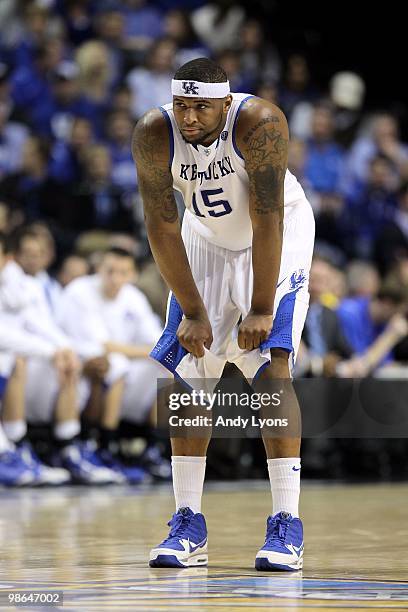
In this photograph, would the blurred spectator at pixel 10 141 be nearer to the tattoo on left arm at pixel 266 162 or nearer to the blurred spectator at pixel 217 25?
the blurred spectator at pixel 217 25

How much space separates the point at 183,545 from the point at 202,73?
5.36 feet

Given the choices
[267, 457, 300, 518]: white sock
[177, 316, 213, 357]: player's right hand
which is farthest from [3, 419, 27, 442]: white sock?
[267, 457, 300, 518]: white sock

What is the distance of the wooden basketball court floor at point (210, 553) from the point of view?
3.47 m

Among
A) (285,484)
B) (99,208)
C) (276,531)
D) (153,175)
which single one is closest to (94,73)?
(99,208)

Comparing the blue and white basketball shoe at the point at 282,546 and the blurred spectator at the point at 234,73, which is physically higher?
the blurred spectator at the point at 234,73

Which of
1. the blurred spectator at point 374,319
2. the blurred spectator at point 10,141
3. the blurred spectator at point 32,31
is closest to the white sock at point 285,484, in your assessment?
the blurred spectator at point 374,319

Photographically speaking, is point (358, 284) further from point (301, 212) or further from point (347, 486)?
point (301, 212)

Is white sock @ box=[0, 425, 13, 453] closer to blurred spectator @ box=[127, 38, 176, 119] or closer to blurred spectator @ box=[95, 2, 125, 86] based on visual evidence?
blurred spectator @ box=[127, 38, 176, 119]

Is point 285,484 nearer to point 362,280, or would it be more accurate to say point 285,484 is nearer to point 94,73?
point 362,280

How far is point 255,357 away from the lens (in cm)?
449

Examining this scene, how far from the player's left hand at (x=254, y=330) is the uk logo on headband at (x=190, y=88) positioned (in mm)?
800

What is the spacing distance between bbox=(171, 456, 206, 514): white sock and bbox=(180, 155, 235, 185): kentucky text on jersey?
1019 millimetres

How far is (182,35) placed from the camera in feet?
44.4

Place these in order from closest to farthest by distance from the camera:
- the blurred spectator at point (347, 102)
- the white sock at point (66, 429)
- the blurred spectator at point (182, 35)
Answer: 1. the white sock at point (66, 429)
2. the blurred spectator at point (182, 35)
3. the blurred spectator at point (347, 102)
